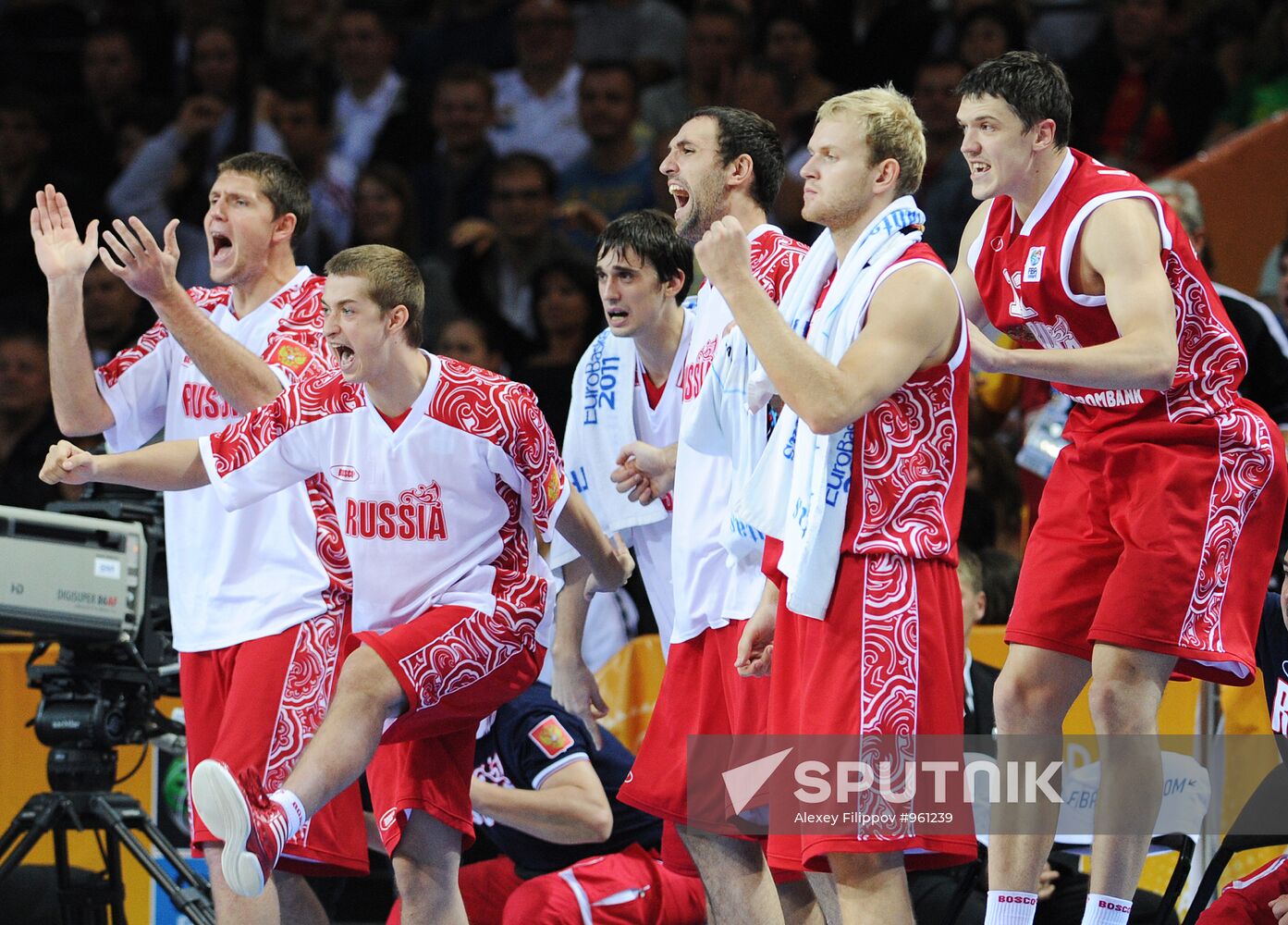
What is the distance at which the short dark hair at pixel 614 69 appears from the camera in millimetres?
9172

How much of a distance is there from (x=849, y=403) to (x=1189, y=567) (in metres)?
1.00

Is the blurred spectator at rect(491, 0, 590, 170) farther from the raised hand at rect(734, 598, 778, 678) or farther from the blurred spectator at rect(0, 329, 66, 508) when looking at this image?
the raised hand at rect(734, 598, 778, 678)

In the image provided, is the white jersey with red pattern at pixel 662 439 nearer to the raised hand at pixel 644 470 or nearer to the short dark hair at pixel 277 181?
the raised hand at pixel 644 470

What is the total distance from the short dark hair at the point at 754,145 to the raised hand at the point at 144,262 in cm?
148

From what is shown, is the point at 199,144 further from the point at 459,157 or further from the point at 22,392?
the point at 22,392

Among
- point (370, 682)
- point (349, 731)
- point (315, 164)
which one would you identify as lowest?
point (349, 731)

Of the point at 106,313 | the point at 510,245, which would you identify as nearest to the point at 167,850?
the point at 106,313

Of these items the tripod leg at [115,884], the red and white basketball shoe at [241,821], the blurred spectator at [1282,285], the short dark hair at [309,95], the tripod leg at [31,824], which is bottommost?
the tripod leg at [115,884]

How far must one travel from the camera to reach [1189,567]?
413 centimetres

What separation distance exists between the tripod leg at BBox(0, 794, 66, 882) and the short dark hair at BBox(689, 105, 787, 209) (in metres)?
2.64

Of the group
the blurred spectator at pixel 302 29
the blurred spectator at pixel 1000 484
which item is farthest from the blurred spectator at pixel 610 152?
the blurred spectator at pixel 1000 484

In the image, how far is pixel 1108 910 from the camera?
409 centimetres

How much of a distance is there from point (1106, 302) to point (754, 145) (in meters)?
1.10

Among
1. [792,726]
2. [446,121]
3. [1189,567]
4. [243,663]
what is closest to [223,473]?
[243,663]
